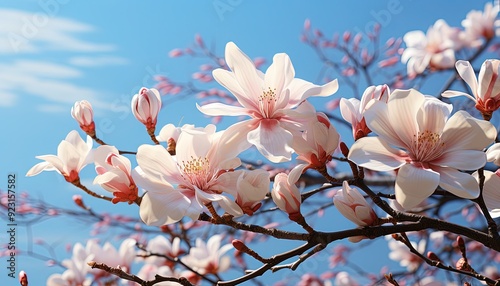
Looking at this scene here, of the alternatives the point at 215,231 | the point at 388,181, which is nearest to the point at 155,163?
the point at 388,181

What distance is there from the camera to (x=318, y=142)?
0.76 meters

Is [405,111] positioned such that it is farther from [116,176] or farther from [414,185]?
[116,176]

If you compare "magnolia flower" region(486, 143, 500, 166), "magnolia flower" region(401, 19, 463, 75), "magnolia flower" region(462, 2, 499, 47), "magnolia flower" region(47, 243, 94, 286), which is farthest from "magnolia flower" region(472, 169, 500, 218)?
"magnolia flower" region(462, 2, 499, 47)

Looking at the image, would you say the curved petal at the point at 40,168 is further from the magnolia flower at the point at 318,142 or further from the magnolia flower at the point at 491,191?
the magnolia flower at the point at 491,191

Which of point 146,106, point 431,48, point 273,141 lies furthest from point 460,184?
point 431,48

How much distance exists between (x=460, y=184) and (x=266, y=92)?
287mm

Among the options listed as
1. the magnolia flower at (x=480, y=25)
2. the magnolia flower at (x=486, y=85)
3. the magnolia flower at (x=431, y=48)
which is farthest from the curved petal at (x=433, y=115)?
the magnolia flower at (x=480, y=25)

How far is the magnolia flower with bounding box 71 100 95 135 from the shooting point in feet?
3.23

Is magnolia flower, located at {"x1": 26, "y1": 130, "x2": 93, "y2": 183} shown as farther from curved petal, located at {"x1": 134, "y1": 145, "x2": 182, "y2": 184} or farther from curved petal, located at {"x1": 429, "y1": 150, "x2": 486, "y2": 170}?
curved petal, located at {"x1": 429, "y1": 150, "x2": 486, "y2": 170}

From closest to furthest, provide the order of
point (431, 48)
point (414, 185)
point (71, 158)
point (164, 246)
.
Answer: point (414, 185)
point (71, 158)
point (164, 246)
point (431, 48)

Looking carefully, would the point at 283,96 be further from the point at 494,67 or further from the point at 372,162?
the point at 494,67

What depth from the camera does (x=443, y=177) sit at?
28.0 inches

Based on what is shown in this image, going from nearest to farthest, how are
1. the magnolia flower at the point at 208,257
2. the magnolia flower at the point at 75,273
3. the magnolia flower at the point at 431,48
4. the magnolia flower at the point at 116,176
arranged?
the magnolia flower at the point at 116,176 → the magnolia flower at the point at 75,273 → the magnolia flower at the point at 208,257 → the magnolia flower at the point at 431,48

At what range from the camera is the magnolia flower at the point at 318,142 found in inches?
29.5
